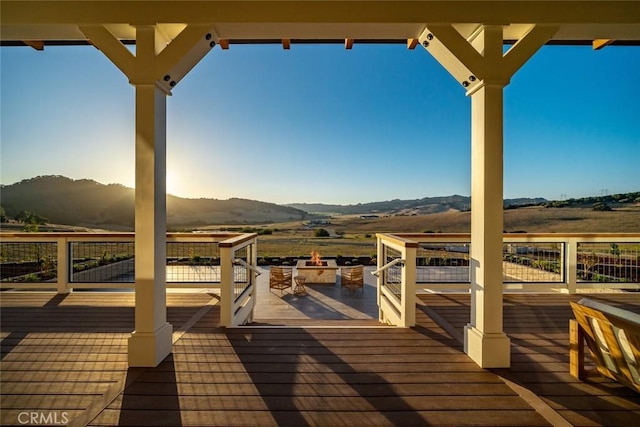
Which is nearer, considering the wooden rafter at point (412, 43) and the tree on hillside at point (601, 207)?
the wooden rafter at point (412, 43)

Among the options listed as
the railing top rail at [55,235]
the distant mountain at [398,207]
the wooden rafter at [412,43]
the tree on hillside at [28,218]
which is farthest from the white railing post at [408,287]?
the distant mountain at [398,207]

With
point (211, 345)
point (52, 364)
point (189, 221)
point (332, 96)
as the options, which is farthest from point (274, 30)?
point (189, 221)

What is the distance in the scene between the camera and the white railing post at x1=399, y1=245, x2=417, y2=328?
325 centimetres

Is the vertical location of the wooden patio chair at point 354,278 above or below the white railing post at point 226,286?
below

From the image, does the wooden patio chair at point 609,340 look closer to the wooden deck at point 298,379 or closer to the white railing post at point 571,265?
the wooden deck at point 298,379

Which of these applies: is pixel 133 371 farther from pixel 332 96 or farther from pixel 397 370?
pixel 332 96

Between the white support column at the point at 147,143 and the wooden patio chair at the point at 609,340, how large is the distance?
3.40 m

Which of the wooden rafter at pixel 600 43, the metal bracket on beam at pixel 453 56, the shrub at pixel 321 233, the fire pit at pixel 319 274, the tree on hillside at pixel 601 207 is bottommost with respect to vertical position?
the fire pit at pixel 319 274

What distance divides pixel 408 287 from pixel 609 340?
1.67 meters

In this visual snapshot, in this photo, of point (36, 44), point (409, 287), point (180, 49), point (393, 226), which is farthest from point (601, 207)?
point (36, 44)

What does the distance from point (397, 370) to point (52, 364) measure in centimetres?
294

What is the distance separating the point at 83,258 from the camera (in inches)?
198

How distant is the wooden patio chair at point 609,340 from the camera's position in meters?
1.83

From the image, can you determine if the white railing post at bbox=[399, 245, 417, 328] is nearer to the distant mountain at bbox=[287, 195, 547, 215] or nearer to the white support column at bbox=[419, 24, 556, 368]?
the white support column at bbox=[419, 24, 556, 368]
